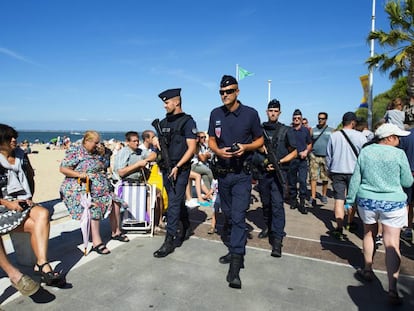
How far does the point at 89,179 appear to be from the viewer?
396 centimetres

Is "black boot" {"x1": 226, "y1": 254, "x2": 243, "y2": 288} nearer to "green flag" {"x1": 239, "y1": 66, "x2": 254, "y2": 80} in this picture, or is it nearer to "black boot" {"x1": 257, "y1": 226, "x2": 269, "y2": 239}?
"black boot" {"x1": 257, "y1": 226, "x2": 269, "y2": 239}

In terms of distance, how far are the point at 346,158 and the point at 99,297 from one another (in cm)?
396

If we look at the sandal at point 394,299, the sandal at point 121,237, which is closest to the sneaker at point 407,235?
the sandal at point 394,299

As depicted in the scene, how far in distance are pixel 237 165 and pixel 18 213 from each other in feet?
7.63

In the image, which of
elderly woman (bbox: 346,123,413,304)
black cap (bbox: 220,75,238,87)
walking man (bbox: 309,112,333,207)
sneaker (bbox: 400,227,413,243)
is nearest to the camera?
elderly woman (bbox: 346,123,413,304)

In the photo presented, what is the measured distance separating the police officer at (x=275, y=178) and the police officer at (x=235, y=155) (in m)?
0.60

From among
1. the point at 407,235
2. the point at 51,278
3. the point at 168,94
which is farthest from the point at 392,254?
the point at 51,278

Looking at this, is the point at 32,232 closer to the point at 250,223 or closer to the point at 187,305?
the point at 187,305

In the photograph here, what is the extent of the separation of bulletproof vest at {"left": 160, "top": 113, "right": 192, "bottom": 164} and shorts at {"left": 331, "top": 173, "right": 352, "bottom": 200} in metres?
2.49

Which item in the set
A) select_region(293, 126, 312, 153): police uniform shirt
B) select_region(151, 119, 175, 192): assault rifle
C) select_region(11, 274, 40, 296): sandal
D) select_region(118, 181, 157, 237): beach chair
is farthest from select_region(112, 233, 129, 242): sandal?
select_region(293, 126, 312, 153): police uniform shirt

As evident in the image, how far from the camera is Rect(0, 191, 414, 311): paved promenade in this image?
111 inches

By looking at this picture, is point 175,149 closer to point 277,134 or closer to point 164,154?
point 164,154

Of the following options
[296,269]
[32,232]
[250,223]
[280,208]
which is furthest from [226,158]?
[250,223]

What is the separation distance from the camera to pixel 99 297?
9.53ft
